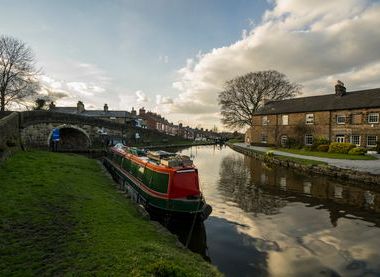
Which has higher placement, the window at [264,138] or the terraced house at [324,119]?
the terraced house at [324,119]

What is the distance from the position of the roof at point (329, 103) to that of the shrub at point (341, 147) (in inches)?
236

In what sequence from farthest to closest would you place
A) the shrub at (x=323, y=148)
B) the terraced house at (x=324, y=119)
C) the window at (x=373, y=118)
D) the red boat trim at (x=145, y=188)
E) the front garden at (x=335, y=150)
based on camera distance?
the shrub at (x=323, y=148)
the terraced house at (x=324, y=119)
the window at (x=373, y=118)
the front garden at (x=335, y=150)
the red boat trim at (x=145, y=188)

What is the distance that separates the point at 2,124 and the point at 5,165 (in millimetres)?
2933

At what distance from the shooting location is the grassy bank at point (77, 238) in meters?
5.07

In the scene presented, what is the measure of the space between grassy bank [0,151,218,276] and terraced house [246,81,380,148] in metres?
30.3

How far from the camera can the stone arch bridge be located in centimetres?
2633

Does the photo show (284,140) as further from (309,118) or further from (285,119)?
(309,118)

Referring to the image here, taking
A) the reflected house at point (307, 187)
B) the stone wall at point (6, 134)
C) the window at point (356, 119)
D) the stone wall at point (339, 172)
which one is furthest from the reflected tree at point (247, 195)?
the window at point (356, 119)

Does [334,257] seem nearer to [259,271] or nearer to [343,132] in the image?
[259,271]

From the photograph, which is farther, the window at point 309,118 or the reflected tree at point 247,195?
the window at point 309,118

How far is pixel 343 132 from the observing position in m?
A: 32.9

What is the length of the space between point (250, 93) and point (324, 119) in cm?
2195

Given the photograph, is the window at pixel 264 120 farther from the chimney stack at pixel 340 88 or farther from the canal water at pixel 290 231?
the canal water at pixel 290 231

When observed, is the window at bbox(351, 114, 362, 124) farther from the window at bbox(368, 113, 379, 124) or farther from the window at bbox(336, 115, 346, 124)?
the window at bbox(336, 115, 346, 124)
